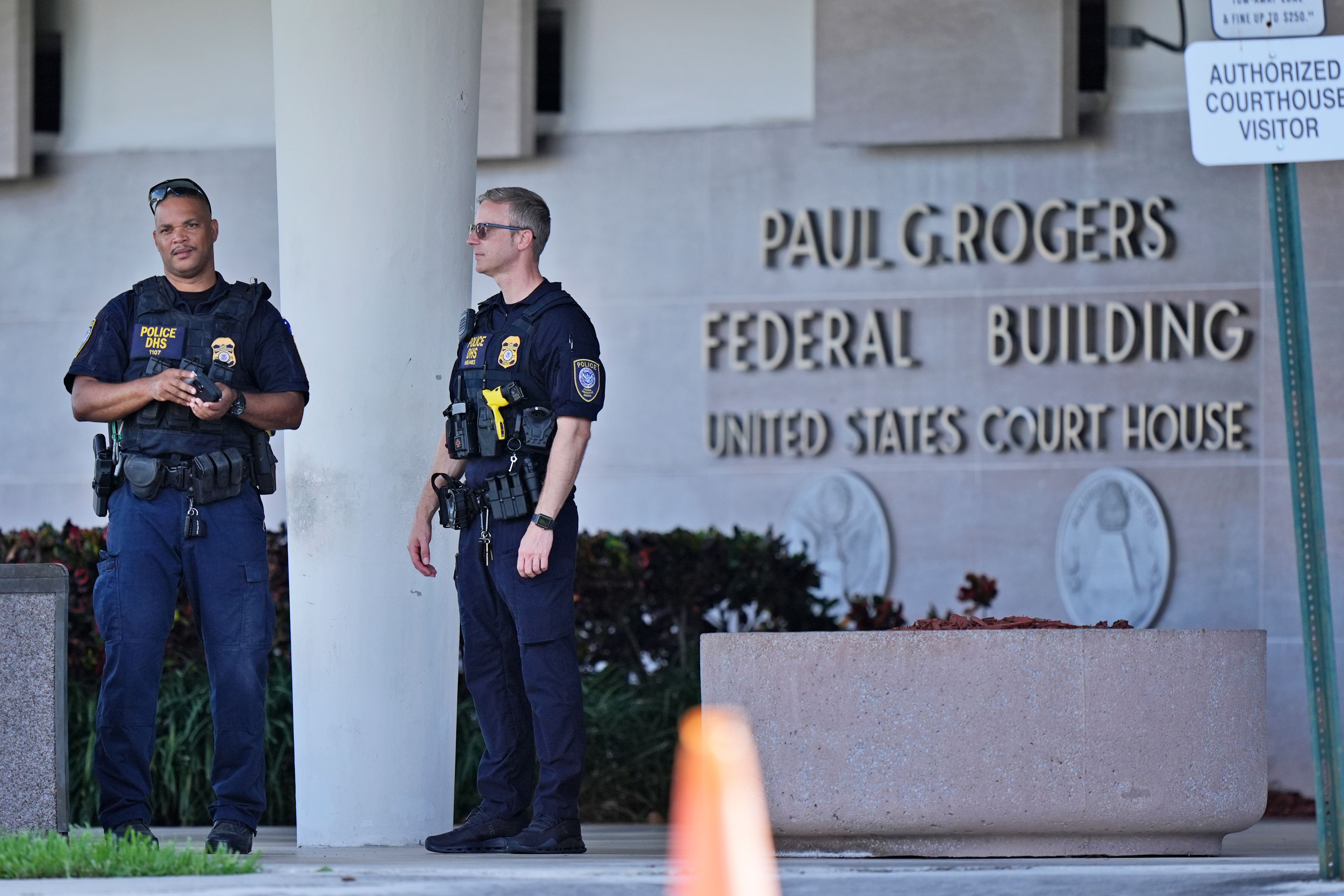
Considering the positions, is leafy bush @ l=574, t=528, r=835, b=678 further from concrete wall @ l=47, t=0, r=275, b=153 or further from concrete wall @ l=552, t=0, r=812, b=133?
concrete wall @ l=47, t=0, r=275, b=153

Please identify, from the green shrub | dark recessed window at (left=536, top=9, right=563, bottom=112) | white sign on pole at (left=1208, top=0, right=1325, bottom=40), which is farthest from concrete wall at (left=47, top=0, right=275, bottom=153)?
white sign on pole at (left=1208, top=0, right=1325, bottom=40)

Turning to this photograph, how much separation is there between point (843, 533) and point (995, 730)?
16.3 feet

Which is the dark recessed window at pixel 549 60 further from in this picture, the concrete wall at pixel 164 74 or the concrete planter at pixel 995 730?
the concrete planter at pixel 995 730

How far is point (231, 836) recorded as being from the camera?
20.6ft

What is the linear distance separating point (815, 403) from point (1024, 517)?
128 centimetres

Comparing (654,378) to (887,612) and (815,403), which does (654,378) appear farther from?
(887,612)

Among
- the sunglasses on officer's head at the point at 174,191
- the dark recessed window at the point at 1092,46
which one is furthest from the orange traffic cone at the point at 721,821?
the dark recessed window at the point at 1092,46

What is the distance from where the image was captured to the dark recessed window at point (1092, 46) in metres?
10.9

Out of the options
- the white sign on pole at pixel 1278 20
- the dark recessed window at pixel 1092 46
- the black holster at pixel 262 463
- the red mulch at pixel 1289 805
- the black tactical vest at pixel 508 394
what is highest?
the dark recessed window at pixel 1092 46

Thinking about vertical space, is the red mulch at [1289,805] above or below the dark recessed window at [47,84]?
below

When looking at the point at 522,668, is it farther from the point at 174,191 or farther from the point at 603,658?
the point at 603,658

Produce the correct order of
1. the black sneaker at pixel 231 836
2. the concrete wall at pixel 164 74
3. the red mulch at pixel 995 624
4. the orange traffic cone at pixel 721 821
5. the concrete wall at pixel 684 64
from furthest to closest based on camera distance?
the concrete wall at pixel 164 74 → the concrete wall at pixel 684 64 → the black sneaker at pixel 231 836 → the red mulch at pixel 995 624 → the orange traffic cone at pixel 721 821

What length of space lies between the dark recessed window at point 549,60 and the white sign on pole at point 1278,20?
653cm

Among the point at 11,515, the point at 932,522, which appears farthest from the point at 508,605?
the point at 11,515
